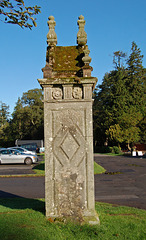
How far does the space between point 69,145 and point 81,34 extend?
2.91m

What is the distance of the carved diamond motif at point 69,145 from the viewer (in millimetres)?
5750

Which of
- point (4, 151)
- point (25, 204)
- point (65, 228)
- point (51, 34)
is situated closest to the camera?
point (65, 228)

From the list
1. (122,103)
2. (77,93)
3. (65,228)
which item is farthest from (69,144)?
(122,103)

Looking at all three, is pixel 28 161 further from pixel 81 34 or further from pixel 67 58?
pixel 81 34

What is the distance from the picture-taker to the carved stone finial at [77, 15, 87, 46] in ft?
21.2

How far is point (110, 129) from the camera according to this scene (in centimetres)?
4906

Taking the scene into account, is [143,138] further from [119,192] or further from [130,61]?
[119,192]

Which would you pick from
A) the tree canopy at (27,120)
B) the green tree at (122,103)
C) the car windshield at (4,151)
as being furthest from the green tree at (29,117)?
the car windshield at (4,151)

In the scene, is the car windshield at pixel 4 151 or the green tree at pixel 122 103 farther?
the green tree at pixel 122 103

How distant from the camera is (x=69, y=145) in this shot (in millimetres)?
5781

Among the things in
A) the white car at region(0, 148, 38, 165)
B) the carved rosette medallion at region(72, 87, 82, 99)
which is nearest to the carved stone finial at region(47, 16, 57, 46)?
the carved rosette medallion at region(72, 87, 82, 99)

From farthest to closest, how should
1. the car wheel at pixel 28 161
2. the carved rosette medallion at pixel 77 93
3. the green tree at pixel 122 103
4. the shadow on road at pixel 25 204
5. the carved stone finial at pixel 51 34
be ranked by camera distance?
the green tree at pixel 122 103 → the car wheel at pixel 28 161 → the shadow on road at pixel 25 204 → the carved stone finial at pixel 51 34 → the carved rosette medallion at pixel 77 93

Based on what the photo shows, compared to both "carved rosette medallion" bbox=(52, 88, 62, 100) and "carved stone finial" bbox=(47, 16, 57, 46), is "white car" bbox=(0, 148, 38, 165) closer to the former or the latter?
"carved stone finial" bbox=(47, 16, 57, 46)

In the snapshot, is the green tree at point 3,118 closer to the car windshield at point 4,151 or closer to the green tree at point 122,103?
the green tree at point 122,103
